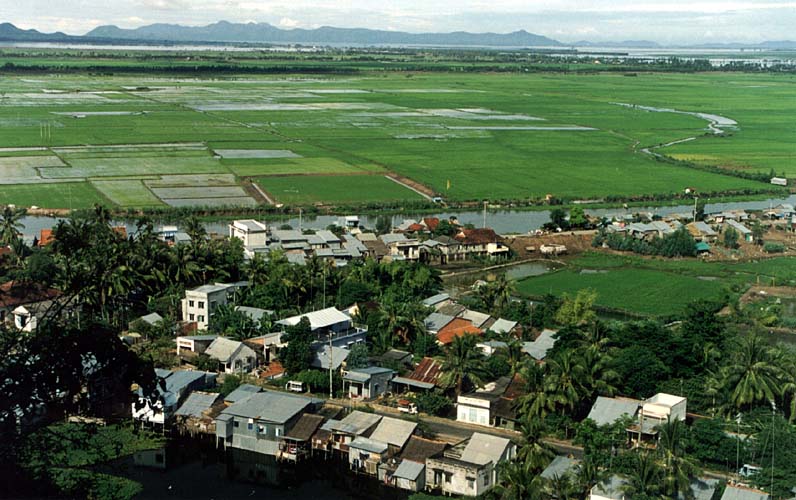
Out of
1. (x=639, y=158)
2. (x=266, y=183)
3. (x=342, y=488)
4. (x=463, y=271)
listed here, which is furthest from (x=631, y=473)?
(x=639, y=158)

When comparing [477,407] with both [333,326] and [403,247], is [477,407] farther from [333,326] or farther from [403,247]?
[403,247]

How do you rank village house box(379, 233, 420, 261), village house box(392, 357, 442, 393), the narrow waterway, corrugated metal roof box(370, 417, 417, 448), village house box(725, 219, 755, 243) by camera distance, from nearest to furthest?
1. corrugated metal roof box(370, 417, 417, 448)
2. village house box(392, 357, 442, 393)
3. village house box(379, 233, 420, 261)
4. village house box(725, 219, 755, 243)
5. the narrow waterway

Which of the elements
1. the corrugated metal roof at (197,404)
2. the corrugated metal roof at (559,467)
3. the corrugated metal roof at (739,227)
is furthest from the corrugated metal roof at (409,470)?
the corrugated metal roof at (739,227)

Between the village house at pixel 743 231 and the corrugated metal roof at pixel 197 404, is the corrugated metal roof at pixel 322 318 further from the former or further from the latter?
the village house at pixel 743 231

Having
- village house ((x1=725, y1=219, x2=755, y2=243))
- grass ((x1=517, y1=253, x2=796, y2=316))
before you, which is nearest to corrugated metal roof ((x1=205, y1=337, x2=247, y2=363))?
grass ((x1=517, y1=253, x2=796, y2=316))

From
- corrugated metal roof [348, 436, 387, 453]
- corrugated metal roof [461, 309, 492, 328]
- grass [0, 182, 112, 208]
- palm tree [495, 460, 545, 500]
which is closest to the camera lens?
palm tree [495, 460, 545, 500]

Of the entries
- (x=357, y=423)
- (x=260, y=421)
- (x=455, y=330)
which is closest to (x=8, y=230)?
(x=455, y=330)

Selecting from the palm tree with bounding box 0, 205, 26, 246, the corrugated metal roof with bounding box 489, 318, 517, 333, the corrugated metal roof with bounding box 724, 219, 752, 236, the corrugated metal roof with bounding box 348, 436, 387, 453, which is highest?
the palm tree with bounding box 0, 205, 26, 246

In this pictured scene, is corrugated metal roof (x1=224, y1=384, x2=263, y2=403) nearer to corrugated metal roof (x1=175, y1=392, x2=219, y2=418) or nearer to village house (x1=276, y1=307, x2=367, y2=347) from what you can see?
corrugated metal roof (x1=175, y1=392, x2=219, y2=418)
